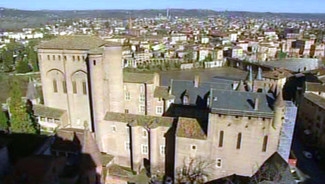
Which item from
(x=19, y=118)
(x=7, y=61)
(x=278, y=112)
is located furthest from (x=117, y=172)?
(x=7, y=61)

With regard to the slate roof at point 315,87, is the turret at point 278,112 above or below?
above

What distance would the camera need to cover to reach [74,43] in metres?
31.9

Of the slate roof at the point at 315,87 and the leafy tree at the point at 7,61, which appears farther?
the leafy tree at the point at 7,61

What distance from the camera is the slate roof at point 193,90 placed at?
3728cm

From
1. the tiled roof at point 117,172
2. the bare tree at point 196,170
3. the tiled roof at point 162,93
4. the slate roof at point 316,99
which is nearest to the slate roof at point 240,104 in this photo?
the bare tree at point 196,170

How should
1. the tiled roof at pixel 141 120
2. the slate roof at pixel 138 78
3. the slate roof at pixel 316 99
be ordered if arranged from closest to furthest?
the tiled roof at pixel 141 120 < the slate roof at pixel 138 78 < the slate roof at pixel 316 99

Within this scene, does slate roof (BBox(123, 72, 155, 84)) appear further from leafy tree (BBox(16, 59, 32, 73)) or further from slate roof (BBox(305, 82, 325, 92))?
leafy tree (BBox(16, 59, 32, 73))

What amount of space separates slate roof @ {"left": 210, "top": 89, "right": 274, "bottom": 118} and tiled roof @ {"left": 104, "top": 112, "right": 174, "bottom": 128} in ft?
18.8

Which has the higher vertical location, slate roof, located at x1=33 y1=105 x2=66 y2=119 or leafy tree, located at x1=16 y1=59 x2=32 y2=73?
slate roof, located at x1=33 y1=105 x2=66 y2=119

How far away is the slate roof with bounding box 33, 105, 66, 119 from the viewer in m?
33.2

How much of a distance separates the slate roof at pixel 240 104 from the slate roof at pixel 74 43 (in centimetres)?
1402

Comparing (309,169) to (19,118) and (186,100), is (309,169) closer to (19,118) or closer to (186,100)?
(186,100)

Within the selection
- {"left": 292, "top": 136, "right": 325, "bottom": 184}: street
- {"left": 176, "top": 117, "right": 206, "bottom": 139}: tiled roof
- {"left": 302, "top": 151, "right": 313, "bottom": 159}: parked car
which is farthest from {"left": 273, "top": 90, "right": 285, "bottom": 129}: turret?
{"left": 302, "top": 151, "right": 313, "bottom": 159}: parked car

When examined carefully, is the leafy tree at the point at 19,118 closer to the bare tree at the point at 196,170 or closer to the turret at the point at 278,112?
the bare tree at the point at 196,170
